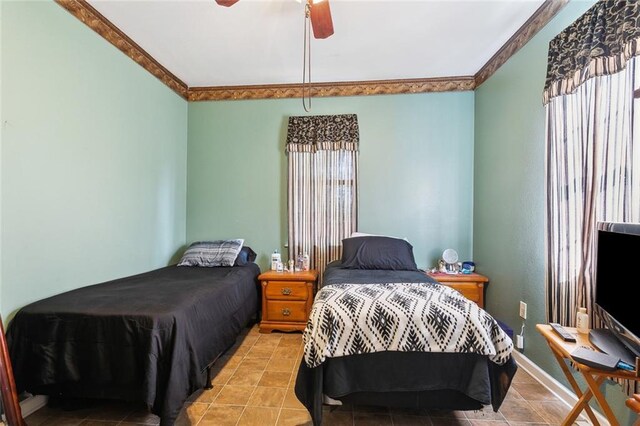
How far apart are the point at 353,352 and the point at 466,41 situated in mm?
2727

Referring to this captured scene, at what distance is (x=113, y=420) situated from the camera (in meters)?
1.55

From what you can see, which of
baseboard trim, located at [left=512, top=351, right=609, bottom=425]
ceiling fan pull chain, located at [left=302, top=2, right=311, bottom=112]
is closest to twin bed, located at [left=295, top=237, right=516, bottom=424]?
baseboard trim, located at [left=512, top=351, right=609, bottom=425]

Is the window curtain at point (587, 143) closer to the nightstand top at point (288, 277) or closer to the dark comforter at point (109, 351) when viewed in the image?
the nightstand top at point (288, 277)

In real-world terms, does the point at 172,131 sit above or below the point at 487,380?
above

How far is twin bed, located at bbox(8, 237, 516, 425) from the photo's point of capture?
1370mm

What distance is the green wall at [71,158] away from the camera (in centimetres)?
155

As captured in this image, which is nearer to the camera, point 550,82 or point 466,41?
point 550,82

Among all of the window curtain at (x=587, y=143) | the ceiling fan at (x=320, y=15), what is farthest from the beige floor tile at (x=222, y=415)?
the ceiling fan at (x=320, y=15)

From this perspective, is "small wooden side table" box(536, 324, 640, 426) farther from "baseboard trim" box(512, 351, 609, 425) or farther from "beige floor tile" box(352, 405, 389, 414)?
"beige floor tile" box(352, 405, 389, 414)

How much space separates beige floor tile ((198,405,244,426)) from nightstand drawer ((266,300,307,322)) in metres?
1.06

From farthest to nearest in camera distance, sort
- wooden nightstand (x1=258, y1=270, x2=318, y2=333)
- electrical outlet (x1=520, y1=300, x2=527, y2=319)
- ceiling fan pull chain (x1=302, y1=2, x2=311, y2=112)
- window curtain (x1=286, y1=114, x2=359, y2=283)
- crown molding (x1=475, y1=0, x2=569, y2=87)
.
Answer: window curtain (x1=286, y1=114, x2=359, y2=283) → wooden nightstand (x1=258, y1=270, x2=318, y2=333) → electrical outlet (x1=520, y1=300, x2=527, y2=319) → ceiling fan pull chain (x1=302, y1=2, x2=311, y2=112) → crown molding (x1=475, y1=0, x2=569, y2=87)

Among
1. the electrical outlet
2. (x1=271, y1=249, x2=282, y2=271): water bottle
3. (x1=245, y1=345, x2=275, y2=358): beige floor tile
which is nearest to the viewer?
the electrical outlet

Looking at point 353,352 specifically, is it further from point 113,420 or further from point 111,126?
point 111,126

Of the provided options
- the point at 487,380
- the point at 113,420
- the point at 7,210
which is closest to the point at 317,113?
the point at 7,210
